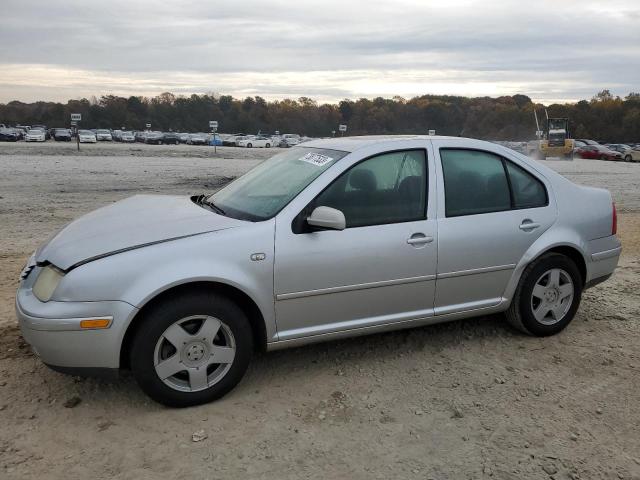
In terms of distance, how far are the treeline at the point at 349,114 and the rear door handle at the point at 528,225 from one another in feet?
275

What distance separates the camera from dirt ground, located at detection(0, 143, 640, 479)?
9.53ft

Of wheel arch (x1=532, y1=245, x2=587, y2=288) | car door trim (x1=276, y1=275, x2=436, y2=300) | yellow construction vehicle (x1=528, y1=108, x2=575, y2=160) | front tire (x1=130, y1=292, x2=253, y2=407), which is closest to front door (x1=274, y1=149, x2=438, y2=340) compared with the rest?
car door trim (x1=276, y1=275, x2=436, y2=300)

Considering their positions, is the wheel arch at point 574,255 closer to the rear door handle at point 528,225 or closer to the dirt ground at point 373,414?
the rear door handle at point 528,225

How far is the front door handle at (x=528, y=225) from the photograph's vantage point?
434 centimetres

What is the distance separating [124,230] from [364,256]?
1545 mm

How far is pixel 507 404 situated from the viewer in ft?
11.6

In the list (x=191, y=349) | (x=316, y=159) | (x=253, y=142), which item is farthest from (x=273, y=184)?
(x=253, y=142)

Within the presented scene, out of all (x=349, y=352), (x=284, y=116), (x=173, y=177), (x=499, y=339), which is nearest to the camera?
(x=349, y=352)

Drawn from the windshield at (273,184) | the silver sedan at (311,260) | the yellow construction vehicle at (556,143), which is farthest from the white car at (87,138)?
the windshield at (273,184)

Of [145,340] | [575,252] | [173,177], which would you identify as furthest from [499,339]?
[173,177]

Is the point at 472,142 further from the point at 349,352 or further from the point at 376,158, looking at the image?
the point at 349,352

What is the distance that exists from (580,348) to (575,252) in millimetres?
777

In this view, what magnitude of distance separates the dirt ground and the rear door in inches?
20.9

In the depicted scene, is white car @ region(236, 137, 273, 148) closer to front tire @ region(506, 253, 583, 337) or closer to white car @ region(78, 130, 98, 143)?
white car @ region(78, 130, 98, 143)
